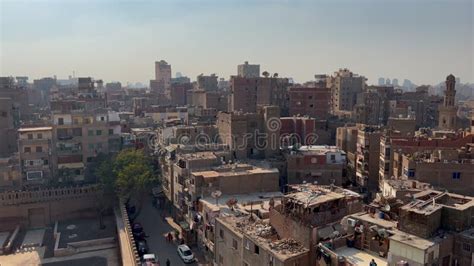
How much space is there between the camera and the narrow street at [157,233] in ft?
119

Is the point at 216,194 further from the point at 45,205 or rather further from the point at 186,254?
the point at 45,205

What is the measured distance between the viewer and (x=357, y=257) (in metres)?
21.5

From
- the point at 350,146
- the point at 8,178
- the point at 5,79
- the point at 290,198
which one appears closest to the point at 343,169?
the point at 350,146

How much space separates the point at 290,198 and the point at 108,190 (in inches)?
1064

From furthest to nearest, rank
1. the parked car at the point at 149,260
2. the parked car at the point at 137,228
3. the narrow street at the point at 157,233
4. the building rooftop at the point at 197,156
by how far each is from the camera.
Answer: the parked car at the point at 137,228 < the building rooftop at the point at 197,156 < the narrow street at the point at 157,233 < the parked car at the point at 149,260

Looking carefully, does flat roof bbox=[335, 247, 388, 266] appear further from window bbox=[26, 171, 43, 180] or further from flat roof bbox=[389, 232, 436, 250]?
window bbox=[26, 171, 43, 180]

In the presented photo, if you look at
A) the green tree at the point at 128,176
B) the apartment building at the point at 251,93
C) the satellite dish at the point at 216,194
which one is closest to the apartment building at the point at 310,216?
the satellite dish at the point at 216,194

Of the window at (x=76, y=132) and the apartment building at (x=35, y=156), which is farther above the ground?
the window at (x=76, y=132)

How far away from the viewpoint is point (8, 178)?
4772 cm

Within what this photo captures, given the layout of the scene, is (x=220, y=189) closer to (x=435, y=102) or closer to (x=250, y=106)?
(x=250, y=106)

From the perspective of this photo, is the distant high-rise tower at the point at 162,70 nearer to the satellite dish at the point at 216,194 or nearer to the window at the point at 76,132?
the window at the point at 76,132

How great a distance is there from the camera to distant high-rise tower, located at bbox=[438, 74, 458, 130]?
202 ft

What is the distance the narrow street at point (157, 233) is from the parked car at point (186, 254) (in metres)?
0.45

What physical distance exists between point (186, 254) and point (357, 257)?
1744 centimetres
